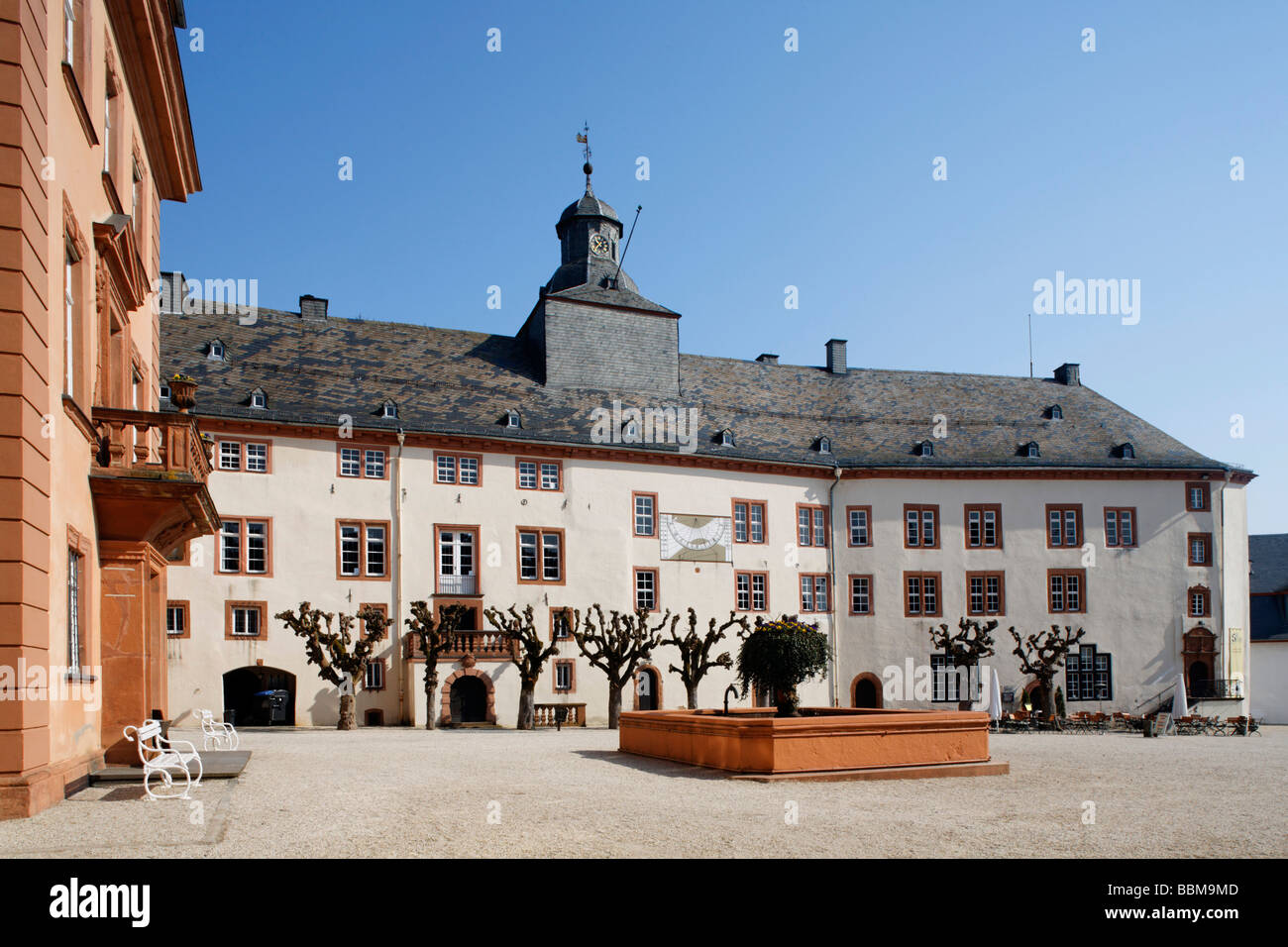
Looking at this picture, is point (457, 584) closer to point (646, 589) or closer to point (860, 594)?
point (646, 589)

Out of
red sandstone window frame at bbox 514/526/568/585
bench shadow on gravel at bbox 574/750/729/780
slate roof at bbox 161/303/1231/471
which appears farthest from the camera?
red sandstone window frame at bbox 514/526/568/585

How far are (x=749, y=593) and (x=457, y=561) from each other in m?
11.1

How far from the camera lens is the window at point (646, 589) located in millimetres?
42469

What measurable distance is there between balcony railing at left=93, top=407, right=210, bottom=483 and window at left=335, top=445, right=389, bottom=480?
22.9 m

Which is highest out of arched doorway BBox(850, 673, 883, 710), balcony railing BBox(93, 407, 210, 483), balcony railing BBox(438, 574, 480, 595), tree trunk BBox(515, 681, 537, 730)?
balcony railing BBox(93, 407, 210, 483)

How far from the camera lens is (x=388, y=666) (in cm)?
3762

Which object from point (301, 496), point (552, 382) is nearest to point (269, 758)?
point (301, 496)

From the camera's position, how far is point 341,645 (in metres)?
34.7

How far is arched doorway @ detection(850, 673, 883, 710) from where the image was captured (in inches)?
1816

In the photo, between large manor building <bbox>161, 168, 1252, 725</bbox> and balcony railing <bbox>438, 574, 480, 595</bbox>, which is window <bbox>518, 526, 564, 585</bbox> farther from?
balcony railing <bbox>438, 574, 480, 595</bbox>

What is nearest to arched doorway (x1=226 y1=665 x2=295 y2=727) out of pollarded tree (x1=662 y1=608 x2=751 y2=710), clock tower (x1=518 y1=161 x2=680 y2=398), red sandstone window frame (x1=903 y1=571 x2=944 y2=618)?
pollarded tree (x1=662 y1=608 x2=751 y2=710)
